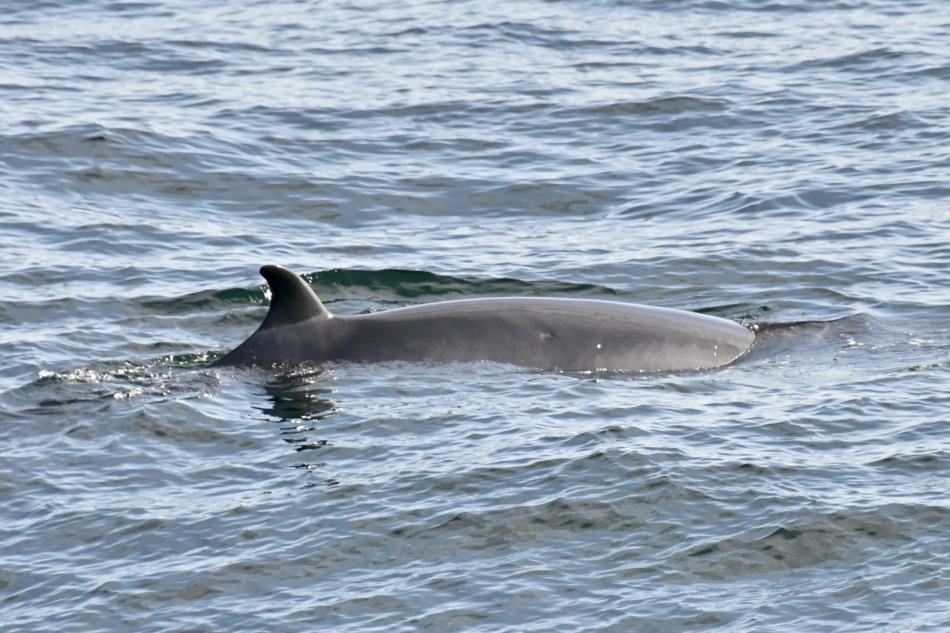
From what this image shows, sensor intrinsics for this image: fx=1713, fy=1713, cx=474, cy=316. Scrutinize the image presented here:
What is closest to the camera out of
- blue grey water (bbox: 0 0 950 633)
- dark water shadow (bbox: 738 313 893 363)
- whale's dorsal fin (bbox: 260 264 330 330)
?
blue grey water (bbox: 0 0 950 633)

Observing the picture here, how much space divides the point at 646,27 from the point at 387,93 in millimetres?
6681

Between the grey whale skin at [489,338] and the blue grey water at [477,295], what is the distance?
0.59 feet

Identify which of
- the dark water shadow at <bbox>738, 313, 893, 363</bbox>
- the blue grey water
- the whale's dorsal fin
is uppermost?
the whale's dorsal fin

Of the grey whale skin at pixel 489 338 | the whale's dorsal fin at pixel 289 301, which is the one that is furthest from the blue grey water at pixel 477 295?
the whale's dorsal fin at pixel 289 301

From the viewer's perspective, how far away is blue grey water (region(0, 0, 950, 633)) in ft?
31.0

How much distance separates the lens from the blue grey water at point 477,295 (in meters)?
9.44

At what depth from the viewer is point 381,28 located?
98.7 ft

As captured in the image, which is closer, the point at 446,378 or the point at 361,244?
the point at 446,378

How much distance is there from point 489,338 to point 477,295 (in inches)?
114

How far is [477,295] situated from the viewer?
15984mm

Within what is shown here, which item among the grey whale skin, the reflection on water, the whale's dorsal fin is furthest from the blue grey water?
the whale's dorsal fin

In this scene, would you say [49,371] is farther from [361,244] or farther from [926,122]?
[926,122]

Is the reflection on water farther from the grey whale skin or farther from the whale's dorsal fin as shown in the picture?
the whale's dorsal fin

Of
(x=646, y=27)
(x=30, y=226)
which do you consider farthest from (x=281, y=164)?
(x=646, y=27)
